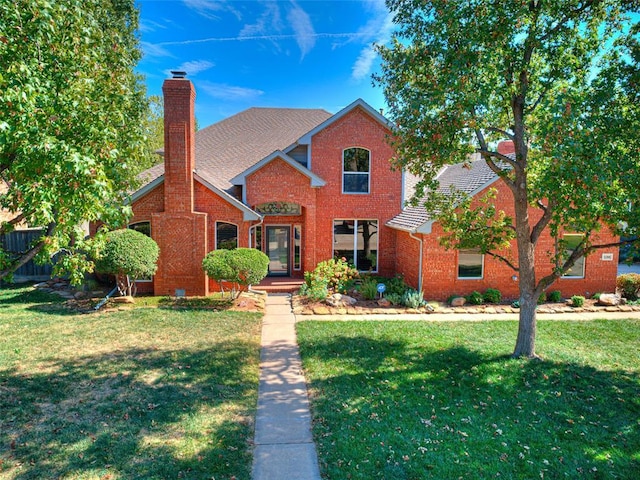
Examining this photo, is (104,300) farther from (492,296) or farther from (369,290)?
(492,296)

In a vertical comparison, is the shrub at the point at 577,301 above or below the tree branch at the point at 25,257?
below

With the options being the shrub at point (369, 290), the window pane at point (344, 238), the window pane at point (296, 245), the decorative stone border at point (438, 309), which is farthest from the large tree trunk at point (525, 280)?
the window pane at point (296, 245)

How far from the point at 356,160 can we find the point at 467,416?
12070 millimetres

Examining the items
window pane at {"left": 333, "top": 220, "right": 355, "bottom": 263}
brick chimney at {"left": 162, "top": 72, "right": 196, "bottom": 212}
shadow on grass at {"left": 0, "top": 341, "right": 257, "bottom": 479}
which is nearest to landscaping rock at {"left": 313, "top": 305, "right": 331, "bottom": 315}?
shadow on grass at {"left": 0, "top": 341, "right": 257, "bottom": 479}

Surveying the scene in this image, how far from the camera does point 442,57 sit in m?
7.68

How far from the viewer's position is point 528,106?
8188 millimetres

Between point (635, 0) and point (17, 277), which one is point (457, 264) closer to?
point (635, 0)

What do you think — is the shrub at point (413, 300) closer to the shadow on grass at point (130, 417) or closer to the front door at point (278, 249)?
the front door at point (278, 249)

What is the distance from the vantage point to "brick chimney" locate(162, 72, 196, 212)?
13.0 m

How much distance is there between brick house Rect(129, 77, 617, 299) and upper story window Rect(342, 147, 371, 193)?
0.14 ft

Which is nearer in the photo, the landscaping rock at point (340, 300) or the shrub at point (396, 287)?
the landscaping rock at point (340, 300)

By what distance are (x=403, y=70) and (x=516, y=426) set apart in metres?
6.95

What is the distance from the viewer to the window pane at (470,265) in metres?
13.9

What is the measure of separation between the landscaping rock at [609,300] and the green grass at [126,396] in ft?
38.4
